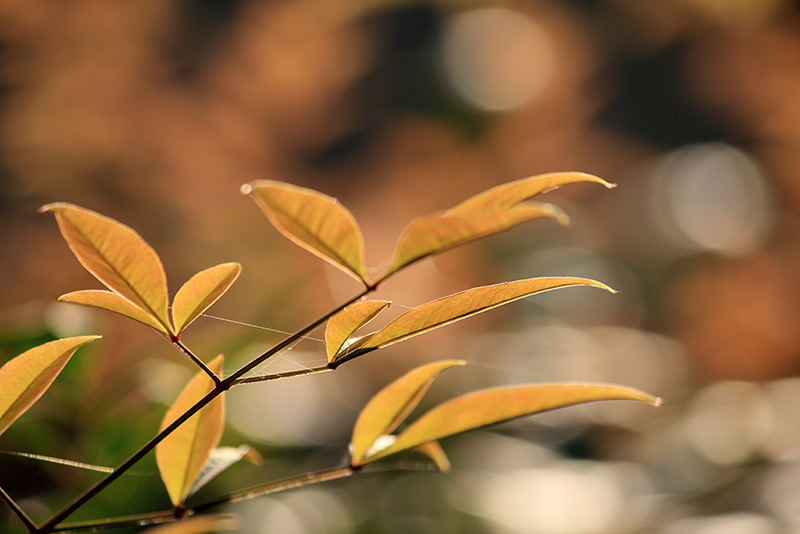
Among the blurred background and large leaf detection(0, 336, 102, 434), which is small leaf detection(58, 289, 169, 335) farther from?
the blurred background

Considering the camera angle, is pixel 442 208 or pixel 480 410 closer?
pixel 480 410

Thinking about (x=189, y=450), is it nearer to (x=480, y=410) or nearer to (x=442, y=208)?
(x=480, y=410)

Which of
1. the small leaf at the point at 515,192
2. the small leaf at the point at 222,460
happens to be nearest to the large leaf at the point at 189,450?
the small leaf at the point at 222,460

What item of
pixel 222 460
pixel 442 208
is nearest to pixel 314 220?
pixel 222 460

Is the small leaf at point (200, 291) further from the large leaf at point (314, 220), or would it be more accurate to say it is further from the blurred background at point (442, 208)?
the blurred background at point (442, 208)

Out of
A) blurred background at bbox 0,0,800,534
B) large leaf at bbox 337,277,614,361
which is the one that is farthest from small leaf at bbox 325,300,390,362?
blurred background at bbox 0,0,800,534
